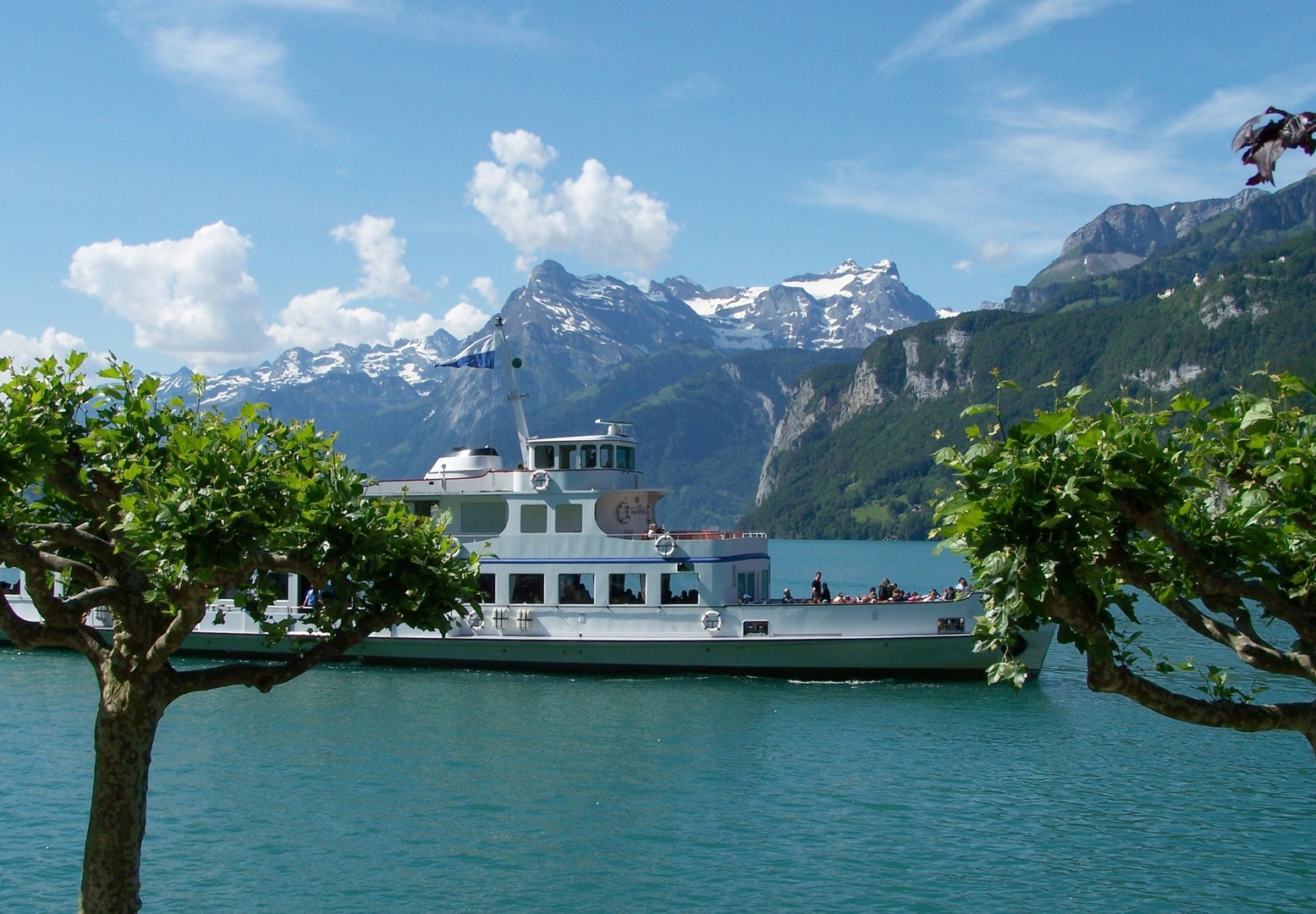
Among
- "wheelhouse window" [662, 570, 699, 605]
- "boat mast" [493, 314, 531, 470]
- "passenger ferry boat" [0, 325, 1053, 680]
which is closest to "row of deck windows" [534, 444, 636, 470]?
"passenger ferry boat" [0, 325, 1053, 680]

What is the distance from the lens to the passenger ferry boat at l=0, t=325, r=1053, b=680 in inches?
1271

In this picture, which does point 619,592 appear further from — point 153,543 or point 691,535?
point 153,543

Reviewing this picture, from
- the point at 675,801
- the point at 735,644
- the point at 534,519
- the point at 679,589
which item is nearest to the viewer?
the point at 675,801

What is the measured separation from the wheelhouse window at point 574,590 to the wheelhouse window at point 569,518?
144 cm

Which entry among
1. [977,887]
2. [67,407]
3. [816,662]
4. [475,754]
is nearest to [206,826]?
[475,754]

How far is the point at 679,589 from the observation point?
33719 millimetres

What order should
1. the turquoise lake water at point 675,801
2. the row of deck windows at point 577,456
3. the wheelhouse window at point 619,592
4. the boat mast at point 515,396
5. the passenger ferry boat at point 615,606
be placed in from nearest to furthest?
the turquoise lake water at point 675,801
the passenger ferry boat at point 615,606
the wheelhouse window at point 619,592
the row of deck windows at point 577,456
the boat mast at point 515,396

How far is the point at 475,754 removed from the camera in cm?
2445

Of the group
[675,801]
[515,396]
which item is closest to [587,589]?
[515,396]

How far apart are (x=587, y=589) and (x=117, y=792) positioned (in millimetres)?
24652

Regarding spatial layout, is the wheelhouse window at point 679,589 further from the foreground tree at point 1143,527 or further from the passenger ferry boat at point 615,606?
the foreground tree at point 1143,527

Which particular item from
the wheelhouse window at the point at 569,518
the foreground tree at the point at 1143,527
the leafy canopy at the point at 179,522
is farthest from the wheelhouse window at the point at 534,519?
the foreground tree at the point at 1143,527

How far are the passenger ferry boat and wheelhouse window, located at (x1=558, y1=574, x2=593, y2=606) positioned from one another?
0.04m

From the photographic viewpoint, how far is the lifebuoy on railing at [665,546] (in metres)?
33.1
